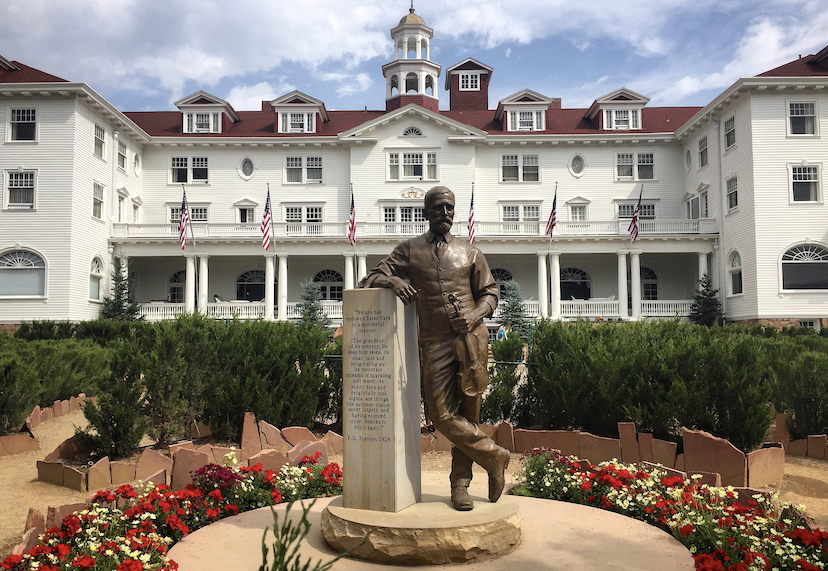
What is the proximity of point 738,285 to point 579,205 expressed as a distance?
1026 centimetres

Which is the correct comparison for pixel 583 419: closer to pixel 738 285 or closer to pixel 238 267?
pixel 738 285

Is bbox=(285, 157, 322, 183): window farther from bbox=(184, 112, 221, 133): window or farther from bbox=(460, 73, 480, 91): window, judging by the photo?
bbox=(460, 73, 480, 91): window

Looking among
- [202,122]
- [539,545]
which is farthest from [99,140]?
[539,545]

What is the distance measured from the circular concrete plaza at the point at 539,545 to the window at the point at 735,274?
1135 inches

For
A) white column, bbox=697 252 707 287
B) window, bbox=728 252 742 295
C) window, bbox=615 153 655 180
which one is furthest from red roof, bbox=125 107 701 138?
window, bbox=728 252 742 295

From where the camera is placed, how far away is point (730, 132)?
3173 centimetres

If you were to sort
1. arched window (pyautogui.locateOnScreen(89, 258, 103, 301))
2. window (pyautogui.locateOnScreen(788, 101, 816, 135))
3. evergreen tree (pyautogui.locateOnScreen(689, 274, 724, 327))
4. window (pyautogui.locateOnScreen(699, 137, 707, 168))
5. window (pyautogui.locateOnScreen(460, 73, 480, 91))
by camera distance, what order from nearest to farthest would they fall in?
1. window (pyautogui.locateOnScreen(788, 101, 816, 135))
2. evergreen tree (pyautogui.locateOnScreen(689, 274, 724, 327))
3. arched window (pyautogui.locateOnScreen(89, 258, 103, 301))
4. window (pyautogui.locateOnScreen(699, 137, 707, 168))
5. window (pyautogui.locateOnScreen(460, 73, 480, 91))

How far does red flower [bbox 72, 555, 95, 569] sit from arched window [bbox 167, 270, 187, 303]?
117 ft

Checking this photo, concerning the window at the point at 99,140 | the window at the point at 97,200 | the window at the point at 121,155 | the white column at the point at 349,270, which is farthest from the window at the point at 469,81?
the window at the point at 97,200

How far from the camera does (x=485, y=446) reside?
594 cm

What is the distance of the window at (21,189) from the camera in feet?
99.8

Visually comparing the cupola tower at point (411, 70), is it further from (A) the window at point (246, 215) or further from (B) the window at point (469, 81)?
(A) the window at point (246, 215)

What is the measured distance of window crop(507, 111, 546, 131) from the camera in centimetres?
3922

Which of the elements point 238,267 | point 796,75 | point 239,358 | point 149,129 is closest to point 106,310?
point 238,267
